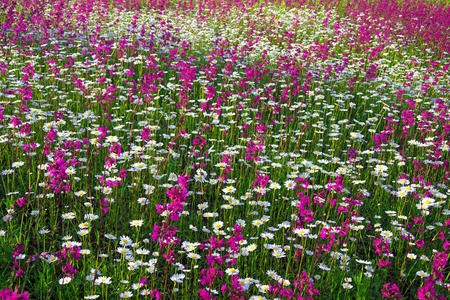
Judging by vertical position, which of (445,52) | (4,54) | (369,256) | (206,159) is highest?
(445,52)

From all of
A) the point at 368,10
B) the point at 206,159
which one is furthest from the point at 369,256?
the point at 368,10

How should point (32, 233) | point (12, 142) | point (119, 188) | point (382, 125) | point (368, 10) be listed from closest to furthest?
point (32, 233), point (119, 188), point (12, 142), point (382, 125), point (368, 10)

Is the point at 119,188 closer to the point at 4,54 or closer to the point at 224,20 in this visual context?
the point at 4,54

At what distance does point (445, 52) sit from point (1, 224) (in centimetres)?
1274

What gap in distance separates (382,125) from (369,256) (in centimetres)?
431

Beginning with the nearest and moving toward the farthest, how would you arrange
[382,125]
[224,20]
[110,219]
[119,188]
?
1. [110,219]
2. [119,188]
3. [382,125]
4. [224,20]

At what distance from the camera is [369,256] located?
4.16 metres

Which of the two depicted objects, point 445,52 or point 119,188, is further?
point 445,52

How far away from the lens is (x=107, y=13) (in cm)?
1323

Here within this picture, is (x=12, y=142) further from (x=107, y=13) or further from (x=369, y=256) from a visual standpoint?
(x=107, y=13)

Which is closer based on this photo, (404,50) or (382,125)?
(382,125)

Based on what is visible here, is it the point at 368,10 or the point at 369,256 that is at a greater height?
the point at 368,10

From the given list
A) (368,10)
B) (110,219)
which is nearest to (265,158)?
(110,219)

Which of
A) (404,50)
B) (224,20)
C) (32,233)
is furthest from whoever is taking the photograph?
(224,20)
